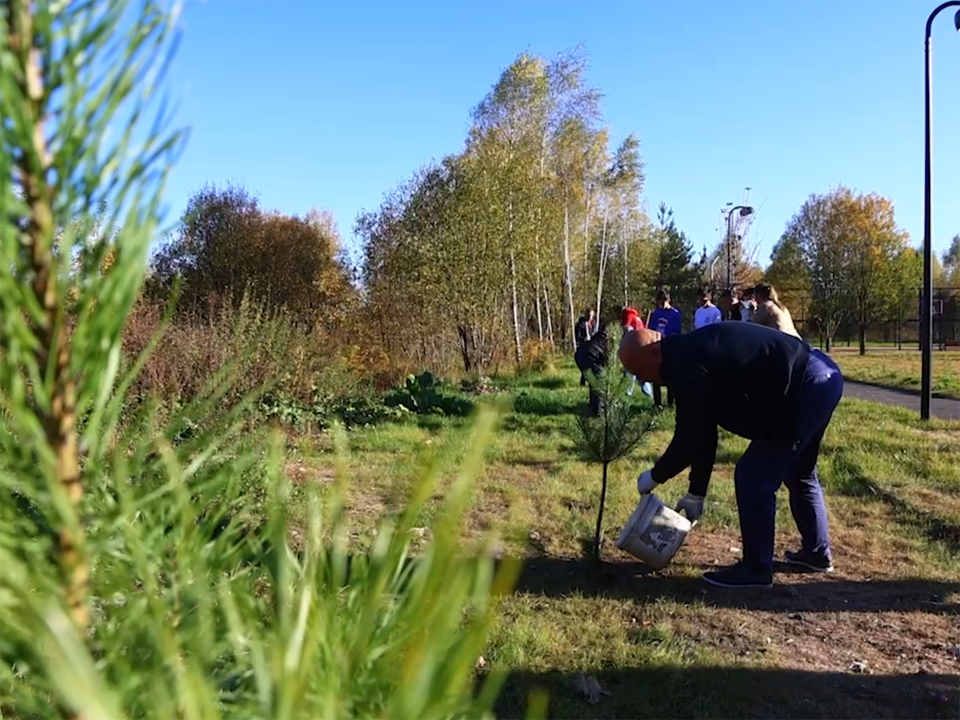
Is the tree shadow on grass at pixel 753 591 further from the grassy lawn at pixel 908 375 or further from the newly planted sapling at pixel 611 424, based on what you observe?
the grassy lawn at pixel 908 375

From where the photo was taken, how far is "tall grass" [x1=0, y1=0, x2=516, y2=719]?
1.87ft

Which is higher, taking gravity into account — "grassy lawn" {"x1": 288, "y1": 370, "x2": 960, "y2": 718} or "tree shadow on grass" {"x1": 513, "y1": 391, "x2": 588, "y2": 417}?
"tree shadow on grass" {"x1": 513, "y1": 391, "x2": 588, "y2": 417}

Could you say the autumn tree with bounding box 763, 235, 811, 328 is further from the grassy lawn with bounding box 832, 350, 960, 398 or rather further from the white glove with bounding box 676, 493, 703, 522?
the white glove with bounding box 676, 493, 703, 522

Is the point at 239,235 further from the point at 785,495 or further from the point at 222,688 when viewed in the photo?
the point at 222,688

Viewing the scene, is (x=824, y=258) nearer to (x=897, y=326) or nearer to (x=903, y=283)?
(x=903, y=283)

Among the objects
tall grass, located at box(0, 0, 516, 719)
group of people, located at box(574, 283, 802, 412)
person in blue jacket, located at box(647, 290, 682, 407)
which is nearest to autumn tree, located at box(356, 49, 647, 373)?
group of people, located at box(574, 283, 802, 412)

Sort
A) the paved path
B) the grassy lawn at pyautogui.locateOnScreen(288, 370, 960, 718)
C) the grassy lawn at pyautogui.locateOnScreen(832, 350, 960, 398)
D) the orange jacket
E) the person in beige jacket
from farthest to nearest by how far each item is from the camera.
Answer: the grassy lawn at pyautogui.locateOnScreen(832, 350, 960, 398)
the paved path
the orange jacket
the person in beige jacket
the grassy lawn at pyautogui.locateOnScreen(288, 370, 960, 718)

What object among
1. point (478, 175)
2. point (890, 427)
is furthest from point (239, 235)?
point (890, 427)

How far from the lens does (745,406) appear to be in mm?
4387

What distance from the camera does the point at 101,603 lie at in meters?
0.68

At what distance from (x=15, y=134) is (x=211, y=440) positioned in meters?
0.33

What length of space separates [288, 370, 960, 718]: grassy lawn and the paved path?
15.7 ft

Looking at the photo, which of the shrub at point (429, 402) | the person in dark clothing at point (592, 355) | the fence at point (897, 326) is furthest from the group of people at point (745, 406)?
the fence at point (897, 326)

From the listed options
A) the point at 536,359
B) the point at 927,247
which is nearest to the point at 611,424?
the point at 927,247
